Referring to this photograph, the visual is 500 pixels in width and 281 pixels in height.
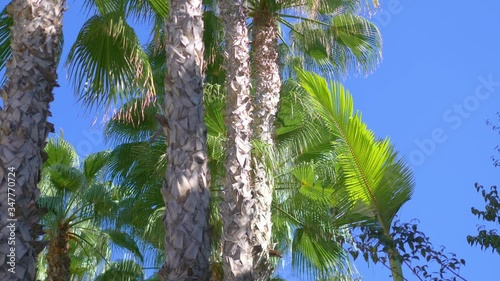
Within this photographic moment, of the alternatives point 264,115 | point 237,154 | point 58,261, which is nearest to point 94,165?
point 58,261

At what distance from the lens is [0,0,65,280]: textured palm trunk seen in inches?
199

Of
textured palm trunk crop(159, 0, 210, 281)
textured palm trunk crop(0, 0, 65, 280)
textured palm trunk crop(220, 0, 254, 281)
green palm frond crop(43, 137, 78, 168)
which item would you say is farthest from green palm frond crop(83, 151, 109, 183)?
textured palm trunk crop(159, 0, 210, 281)

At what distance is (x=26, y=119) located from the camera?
5.41 m

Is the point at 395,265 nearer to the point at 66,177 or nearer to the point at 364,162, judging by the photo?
the point at 364,162

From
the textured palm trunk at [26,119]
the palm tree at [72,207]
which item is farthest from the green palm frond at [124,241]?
the textured palm trunk at [26,119]

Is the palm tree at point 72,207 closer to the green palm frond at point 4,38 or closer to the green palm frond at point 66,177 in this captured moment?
the green palm frond at point 66,177

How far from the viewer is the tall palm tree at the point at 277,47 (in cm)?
852

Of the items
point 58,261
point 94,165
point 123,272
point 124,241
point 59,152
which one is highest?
point 59,152

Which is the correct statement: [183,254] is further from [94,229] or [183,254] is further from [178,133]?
[94,229]

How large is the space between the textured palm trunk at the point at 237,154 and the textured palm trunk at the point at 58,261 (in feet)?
17.8

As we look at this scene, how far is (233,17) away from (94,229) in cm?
711

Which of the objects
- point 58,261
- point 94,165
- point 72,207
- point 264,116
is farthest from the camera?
point 94,165

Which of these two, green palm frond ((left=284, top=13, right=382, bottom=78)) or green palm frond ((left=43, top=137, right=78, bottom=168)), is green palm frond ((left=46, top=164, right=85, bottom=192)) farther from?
green palm frond ((left=284, top=13, right=382, bottom=78))

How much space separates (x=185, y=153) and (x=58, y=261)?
7.19 meters
